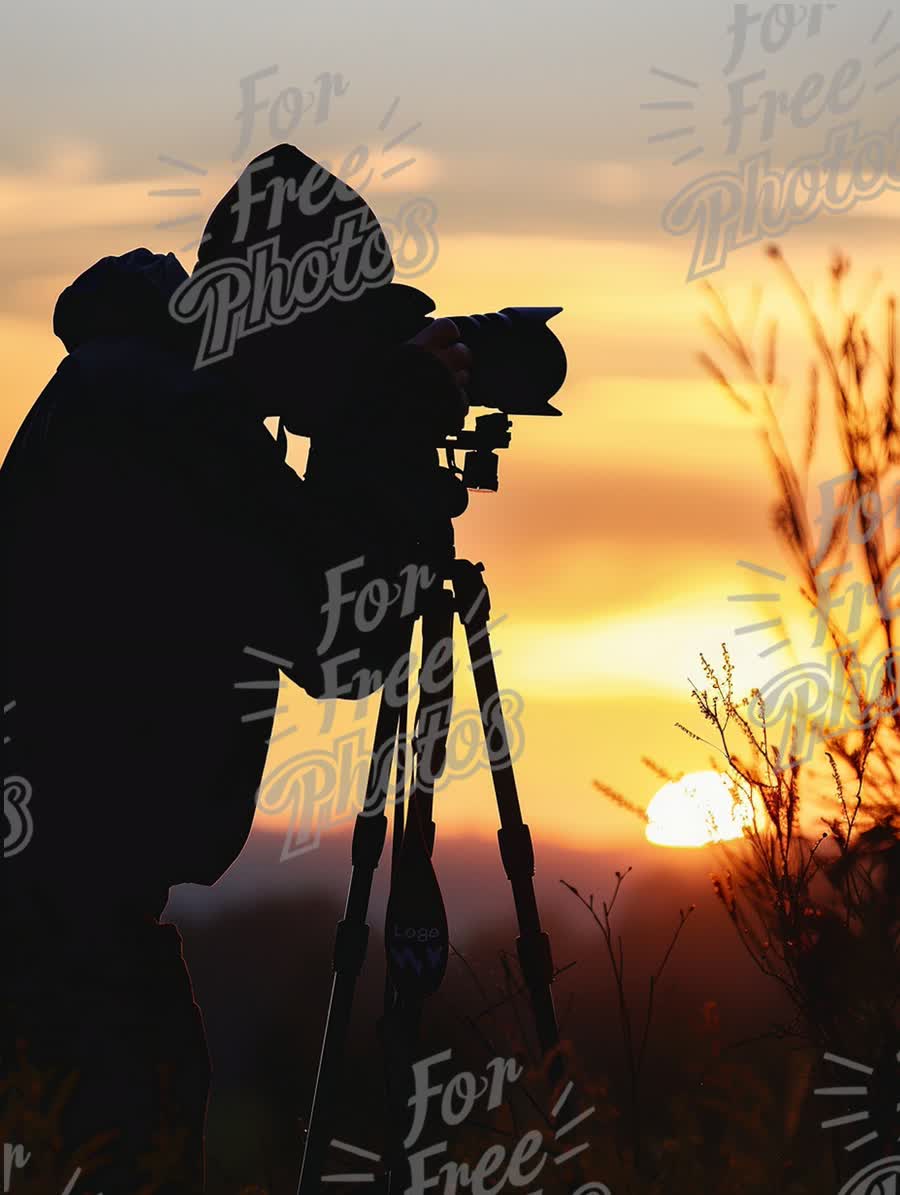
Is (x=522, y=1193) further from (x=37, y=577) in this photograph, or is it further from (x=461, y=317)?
(x=461, y=317)

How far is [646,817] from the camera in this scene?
124 inches

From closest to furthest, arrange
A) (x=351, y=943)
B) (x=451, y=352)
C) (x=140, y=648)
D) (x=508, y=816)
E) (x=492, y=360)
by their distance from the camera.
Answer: (x=140, y=648) < (x=351, y=943) < (x=508, y=816) < (x=451, y=352) < (x=492, y=360)

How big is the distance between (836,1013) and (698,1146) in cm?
58

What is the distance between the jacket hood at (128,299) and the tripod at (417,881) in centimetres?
74

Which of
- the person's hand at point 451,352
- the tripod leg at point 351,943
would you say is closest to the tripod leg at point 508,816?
the tripod leg at point 351,943

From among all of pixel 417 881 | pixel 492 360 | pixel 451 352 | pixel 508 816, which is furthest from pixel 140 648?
pixel 492 360

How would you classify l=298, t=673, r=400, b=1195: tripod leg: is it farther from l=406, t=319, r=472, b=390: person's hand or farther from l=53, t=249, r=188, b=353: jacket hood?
l=53, t=249, r=188, b=353: jacket hood

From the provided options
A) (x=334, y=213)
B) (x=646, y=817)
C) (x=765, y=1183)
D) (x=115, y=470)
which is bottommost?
(x=765, y=1183)

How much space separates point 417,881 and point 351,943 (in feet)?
0.55

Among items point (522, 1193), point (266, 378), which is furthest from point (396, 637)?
point (522, 1193)

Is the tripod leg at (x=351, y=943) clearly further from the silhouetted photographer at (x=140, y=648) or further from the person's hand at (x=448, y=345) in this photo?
the person's hand at (x=448, y=345)

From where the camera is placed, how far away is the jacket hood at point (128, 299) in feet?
9.17

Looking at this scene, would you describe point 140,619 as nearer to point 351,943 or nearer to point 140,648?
point 140,648

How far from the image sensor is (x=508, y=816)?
288cm
